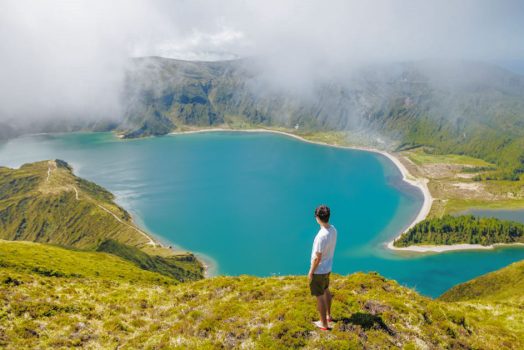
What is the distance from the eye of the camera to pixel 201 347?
1680 cm

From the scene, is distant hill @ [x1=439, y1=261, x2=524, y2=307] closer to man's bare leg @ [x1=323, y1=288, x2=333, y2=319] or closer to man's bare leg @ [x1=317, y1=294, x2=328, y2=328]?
man's bare leg @ [x1=323, y1=288, x2=333, y2=319]

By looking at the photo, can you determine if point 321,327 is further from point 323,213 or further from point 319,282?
point 323,213

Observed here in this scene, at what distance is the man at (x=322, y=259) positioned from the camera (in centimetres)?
1475

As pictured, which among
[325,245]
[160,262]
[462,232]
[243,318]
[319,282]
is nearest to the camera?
[325,245]

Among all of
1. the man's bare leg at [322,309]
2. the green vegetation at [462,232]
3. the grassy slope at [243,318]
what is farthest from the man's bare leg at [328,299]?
the green vegetation at [462,232]

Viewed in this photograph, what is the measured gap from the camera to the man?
14750 millimetres

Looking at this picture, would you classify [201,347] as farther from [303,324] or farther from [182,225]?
[182,225]

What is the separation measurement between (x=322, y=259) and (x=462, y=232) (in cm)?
18762

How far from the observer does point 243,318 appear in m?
19.3

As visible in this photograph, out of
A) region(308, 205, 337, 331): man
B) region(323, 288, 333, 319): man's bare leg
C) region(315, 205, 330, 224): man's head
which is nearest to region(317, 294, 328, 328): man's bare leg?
region(308, 205, 337, 331): man

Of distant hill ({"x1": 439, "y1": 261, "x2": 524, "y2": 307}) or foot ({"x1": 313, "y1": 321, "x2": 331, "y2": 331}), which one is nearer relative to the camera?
foot ({"x1": 313, "y1": 321, "x2": 331, "y2": 331})

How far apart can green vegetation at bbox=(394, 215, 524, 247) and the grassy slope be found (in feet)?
485

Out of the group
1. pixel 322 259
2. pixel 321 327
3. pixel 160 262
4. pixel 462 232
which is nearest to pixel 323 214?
pixel 322 259

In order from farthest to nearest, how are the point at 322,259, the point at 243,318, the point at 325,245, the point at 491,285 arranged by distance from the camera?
the point at 491,285
the point at 243,318
the point at 322,259
the point at 325,245
